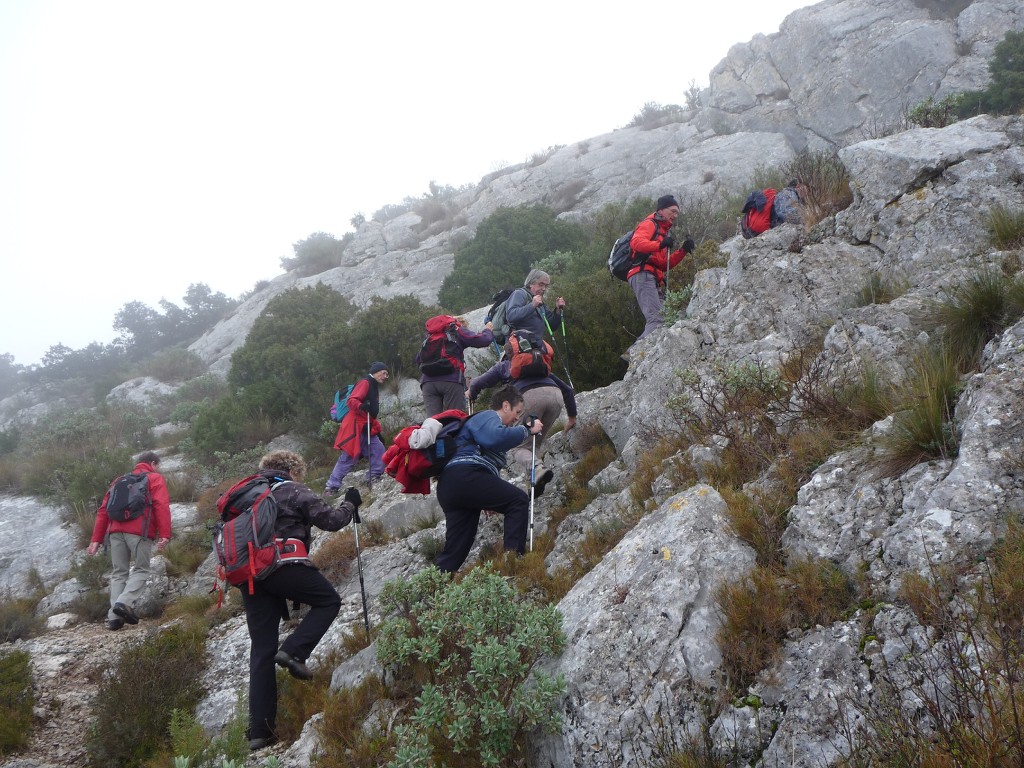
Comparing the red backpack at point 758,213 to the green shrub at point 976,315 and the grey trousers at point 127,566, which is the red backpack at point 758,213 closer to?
the green shrub at point 976,315

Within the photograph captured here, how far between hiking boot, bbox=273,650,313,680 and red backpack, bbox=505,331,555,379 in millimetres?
3730

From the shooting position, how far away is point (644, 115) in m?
30.2

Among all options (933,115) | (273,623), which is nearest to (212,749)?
(273,623)

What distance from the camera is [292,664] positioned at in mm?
4516

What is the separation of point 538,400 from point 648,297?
2908 millimetres

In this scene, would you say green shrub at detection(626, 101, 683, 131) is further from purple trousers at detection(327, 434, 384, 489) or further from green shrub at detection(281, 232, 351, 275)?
purple trousers at detection(327, 434, 384, 489)

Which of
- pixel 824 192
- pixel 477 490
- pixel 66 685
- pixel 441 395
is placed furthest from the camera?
pixel 441 395

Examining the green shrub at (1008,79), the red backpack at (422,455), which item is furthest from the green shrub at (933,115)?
the red backpack at (422,455)

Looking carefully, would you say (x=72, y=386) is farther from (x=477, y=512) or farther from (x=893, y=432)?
(x=893, y=432)

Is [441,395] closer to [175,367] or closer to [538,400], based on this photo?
[538,400]

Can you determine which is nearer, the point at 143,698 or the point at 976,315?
the point at 976,315

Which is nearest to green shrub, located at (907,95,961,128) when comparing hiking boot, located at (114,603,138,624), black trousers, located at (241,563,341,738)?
black trousers, located at (241,563,341,738)

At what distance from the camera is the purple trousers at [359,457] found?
349 inches

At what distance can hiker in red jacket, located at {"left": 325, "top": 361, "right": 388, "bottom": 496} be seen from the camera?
865 centimetres
